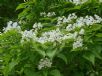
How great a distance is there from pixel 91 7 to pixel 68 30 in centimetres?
62

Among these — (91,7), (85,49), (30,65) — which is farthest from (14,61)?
(91,7)

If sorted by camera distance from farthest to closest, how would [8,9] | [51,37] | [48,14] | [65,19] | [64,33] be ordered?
[8,9] < [48,14] < [65,19] < [64,33] < [51,37]

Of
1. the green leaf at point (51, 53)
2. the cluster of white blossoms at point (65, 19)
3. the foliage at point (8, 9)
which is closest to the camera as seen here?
the green leaf at point (51, 53)

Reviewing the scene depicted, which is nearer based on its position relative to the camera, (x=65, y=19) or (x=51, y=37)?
(x=51, y=37)

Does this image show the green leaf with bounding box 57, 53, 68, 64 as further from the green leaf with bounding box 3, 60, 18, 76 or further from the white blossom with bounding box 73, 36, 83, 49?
the green leaf with bounding box 3, 60, 18, 76

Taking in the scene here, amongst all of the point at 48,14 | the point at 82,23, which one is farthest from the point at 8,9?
the point at 82,23

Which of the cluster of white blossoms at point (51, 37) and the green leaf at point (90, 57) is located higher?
the cluster of white blossoms at point (51, 37)

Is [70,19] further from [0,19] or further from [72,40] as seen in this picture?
[0,19]

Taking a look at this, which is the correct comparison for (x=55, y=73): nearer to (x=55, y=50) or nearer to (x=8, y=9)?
(x=55, y=50)

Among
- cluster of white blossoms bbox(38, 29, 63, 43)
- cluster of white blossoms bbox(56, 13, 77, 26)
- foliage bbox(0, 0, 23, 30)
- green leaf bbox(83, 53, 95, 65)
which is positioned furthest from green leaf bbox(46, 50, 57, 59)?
A: foliage bbox(0, 0, 23, 30)

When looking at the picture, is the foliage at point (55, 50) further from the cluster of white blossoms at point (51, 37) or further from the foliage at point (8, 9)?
the foliage at point (8, 9)

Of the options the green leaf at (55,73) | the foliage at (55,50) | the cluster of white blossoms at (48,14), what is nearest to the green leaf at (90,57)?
the foliage at (55,50)

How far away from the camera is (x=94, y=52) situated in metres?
3.71

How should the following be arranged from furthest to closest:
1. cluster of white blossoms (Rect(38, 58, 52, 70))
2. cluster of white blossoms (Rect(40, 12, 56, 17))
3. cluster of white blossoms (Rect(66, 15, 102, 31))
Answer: cluster of white blossoms (Rect(40, 12, 56, 17))
cluster of white blossoms (Rect(66, 15, 102, 31))
cluster of white blossoms (Rect(38, 58, 52, 70))
